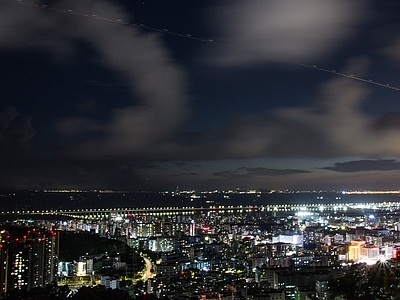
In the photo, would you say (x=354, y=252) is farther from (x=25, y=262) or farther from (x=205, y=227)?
(x=205, y=227)

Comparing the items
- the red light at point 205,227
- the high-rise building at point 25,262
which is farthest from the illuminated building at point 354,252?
the red light at point 205,227

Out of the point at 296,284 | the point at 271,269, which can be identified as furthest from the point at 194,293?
the point at 271,269

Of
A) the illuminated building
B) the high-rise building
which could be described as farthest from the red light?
the high-rise building

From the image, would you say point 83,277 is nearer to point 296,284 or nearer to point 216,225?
point 296,284

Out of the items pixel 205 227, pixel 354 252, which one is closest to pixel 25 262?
pixel 354 252

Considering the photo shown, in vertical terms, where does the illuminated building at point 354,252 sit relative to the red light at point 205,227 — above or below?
below

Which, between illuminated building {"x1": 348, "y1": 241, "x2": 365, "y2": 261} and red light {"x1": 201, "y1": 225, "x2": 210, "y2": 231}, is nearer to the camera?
illuminated building {"x1": 348, "y1": 241, "x2": 365, "y2": 261}

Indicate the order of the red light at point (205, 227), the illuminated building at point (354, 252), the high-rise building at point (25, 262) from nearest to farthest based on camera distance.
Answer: the high-rise building at point (25, 262) < the illuminated building at point (354, 252) < the red light at point (205, 227)

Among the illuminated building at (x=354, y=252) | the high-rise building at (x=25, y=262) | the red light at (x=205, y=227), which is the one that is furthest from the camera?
the red light at (x=205, y=227)

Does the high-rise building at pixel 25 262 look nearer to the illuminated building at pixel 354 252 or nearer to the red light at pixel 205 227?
the illuminated building at pixel 354 252

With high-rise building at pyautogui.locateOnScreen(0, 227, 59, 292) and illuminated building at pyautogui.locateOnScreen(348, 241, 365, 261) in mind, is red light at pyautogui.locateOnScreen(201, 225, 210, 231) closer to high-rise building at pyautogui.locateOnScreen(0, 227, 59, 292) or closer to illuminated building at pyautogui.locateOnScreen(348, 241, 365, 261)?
illuminated building at pyautogui.locateOnScreen(348, 241, 365, 261)

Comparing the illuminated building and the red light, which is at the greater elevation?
the red light

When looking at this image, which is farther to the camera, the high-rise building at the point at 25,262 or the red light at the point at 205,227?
the red light at the point at 205,227
